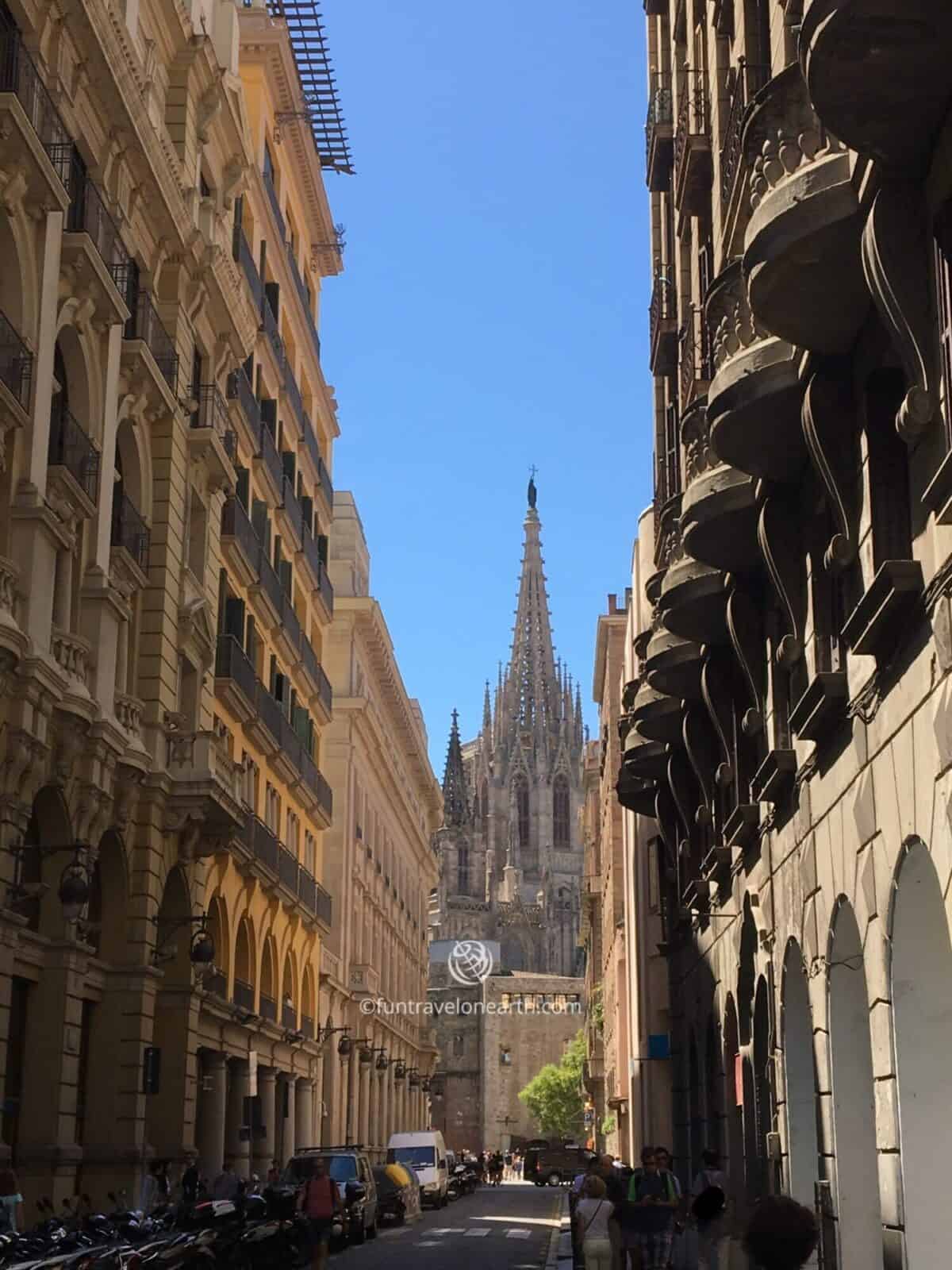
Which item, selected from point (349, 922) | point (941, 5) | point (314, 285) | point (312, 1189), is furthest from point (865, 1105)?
point (349, 922)

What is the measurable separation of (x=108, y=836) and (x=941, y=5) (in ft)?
59.2

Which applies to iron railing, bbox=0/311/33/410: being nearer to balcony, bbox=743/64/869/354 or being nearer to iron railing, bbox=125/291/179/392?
iron railing, bbox=125/291/179/392

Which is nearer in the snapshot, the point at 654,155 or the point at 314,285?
the point at 654,155

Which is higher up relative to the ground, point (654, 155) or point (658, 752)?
point (654, 155)

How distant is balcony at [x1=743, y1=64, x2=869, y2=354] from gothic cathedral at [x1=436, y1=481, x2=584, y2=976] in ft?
550

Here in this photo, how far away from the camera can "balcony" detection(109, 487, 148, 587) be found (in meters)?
25.2

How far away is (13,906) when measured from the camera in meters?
20.3

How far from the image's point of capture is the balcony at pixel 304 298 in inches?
1641

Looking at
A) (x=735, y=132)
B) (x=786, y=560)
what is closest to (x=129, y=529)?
(x=735, y=132)

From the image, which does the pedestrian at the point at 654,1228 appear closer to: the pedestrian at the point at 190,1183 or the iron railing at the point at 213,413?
the pedestrian at the point at 190,1183

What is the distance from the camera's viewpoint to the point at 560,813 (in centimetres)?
19050

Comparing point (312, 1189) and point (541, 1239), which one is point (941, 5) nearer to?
point (312, 1189)

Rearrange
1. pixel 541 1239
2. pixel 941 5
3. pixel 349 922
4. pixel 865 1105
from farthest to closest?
1. pixel 349 922
2. pixel 541 1239
3. pixel 865 1105
4. pixel 941 5

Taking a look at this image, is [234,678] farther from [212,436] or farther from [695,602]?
[695,602]
